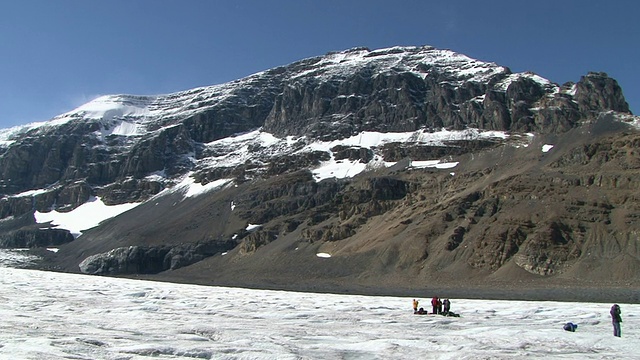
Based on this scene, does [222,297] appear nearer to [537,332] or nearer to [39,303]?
[39,303]

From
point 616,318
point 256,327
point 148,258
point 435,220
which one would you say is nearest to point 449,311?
point 616,318

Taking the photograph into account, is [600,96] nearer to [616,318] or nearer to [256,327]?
[616,318]

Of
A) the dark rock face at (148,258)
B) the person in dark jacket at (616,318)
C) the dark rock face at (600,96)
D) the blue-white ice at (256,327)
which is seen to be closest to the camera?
the blue-white ice at (256,327)

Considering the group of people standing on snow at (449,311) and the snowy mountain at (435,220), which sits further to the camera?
the snowy mountain at (435,220)

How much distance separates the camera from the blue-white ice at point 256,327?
52.5ft

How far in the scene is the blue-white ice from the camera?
1599cm

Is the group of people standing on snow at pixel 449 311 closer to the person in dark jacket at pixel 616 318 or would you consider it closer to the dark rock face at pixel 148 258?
the person in dark jacket at pixel 616 318

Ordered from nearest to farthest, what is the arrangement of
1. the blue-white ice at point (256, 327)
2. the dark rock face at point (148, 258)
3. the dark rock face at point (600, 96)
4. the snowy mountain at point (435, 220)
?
1. the blue-white ice at point (256, 327)
2. the snowy mountain at point (435, 220)
3. the dark rock face at point (148, 258)
4. the dark rock face at point (600, 96)

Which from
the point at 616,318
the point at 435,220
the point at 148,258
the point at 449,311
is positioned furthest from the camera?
the point at 148,258

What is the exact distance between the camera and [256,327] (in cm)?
2230

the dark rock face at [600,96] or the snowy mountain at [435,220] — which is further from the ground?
the dark rock face at [600,96]

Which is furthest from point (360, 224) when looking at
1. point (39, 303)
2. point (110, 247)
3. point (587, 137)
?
point (39, 303)

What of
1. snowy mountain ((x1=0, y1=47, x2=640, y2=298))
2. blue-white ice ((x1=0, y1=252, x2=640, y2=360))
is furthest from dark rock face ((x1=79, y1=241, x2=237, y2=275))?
blue-white ice ((x1=0, y1=252, x2=640, y2=360))

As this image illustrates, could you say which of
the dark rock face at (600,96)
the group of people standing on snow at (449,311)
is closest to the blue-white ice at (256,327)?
the group of people standing on snow at (449,311)
